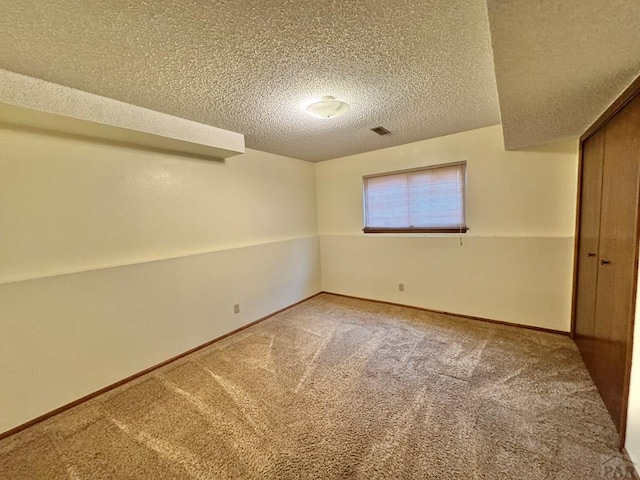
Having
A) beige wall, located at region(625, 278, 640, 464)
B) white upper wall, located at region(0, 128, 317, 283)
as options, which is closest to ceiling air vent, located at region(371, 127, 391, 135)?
white upper wall, located at region(0, 128, 317, 283)

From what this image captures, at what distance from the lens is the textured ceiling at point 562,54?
0.95 metres

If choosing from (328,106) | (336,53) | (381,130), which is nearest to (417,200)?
(381,130)

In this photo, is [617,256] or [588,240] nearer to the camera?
[617,256]

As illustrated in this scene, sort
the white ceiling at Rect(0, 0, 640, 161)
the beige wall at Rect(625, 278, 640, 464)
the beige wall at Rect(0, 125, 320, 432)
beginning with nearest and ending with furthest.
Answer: the white ceiling at Rect(0, 0, 640, 161), the beige wall at Rect(625, 278, 640, 464), the beige wall at Rect(0, 125, 320, 432)

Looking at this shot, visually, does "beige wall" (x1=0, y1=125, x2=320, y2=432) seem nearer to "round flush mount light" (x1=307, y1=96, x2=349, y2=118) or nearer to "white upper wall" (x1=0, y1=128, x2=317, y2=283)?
"white upper wall" (x1=0, y1=128, x2=317, y2=283)

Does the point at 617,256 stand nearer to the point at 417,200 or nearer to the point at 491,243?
the point at 491,243

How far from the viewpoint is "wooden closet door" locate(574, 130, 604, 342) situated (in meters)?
2.13

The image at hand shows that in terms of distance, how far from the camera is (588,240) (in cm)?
235

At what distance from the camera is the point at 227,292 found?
3.26 metres

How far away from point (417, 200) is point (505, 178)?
1.02 meters

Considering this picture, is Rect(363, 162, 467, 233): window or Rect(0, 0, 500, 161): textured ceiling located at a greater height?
Rect(0, 0, 500, 161): textured ceiling

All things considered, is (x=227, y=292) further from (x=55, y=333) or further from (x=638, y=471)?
(x=638, y=471)

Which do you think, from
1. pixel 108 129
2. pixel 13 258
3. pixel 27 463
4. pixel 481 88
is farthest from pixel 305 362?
pixel 481 88

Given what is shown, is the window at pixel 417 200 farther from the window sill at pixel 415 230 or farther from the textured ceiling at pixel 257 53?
the textured ceiling at pixel 257 53
